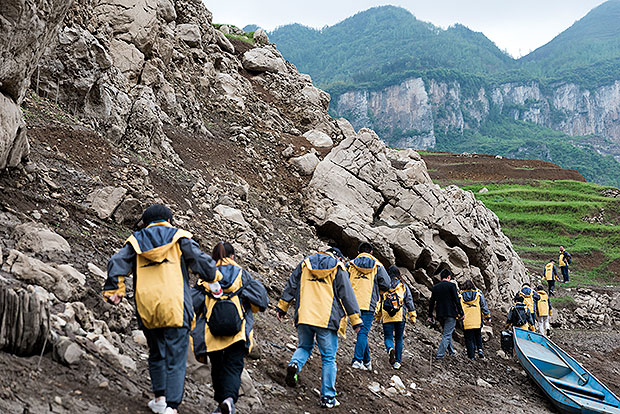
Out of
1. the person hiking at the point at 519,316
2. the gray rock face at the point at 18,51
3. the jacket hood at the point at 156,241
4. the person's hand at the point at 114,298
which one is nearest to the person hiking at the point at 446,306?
the person hiking at the point at 519,316

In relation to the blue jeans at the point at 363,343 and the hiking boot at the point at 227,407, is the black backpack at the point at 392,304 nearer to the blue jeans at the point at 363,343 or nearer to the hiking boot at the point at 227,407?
the blue jeans at the point at 363,343

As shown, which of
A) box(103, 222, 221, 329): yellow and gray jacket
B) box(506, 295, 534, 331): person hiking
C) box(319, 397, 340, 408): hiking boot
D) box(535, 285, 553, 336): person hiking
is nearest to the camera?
box(103, 222, 221, 329): yellow and gray jacket

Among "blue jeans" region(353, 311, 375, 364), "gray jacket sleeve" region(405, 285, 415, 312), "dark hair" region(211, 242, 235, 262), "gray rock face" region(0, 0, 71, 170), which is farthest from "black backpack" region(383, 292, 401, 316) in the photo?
"gray rock face" region(0, 0, 71, 170)

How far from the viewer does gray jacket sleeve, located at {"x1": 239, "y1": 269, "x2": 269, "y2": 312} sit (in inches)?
192

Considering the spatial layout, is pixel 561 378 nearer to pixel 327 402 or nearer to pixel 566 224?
pixel 327 402

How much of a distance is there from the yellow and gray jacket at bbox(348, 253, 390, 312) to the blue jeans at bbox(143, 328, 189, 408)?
13.4 ft

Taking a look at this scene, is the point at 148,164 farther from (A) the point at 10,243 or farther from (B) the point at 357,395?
(B) the point at 357,395

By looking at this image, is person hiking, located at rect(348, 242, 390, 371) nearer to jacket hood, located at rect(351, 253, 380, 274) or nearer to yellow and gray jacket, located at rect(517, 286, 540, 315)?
jacket hood, located at rect(351, 253, 380, 274)

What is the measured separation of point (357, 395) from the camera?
662 cm

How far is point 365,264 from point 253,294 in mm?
3423

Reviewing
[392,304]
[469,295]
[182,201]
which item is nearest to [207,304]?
[392,304]

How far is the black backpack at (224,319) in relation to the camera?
4.64 metres

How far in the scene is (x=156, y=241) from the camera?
4273 mm

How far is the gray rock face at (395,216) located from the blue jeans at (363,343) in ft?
16.1
